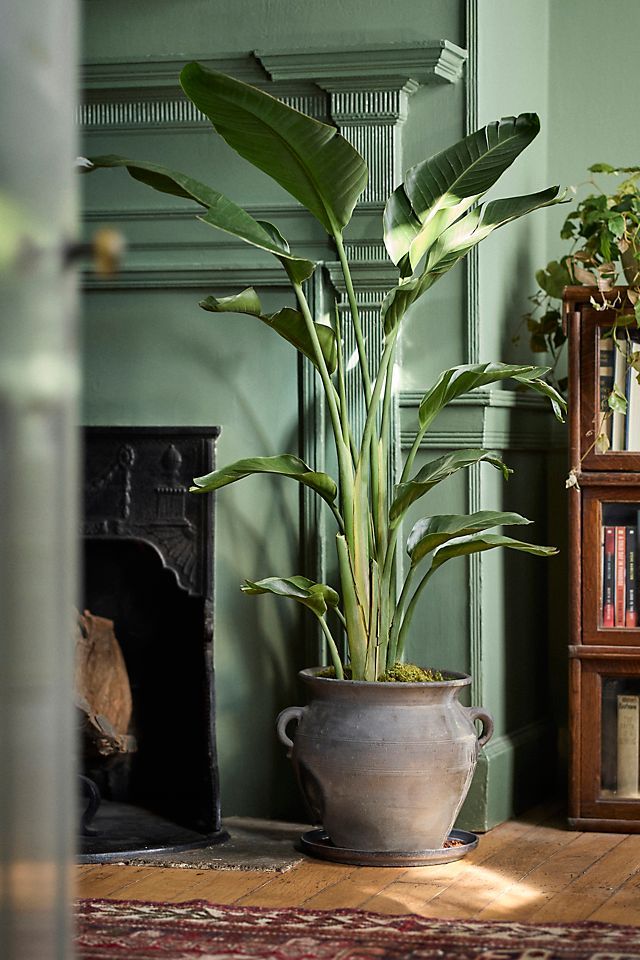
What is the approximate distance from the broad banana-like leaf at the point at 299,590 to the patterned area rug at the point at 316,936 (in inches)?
26.7

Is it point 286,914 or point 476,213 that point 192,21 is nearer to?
point 476,213

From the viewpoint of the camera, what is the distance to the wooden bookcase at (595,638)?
3.24 metres

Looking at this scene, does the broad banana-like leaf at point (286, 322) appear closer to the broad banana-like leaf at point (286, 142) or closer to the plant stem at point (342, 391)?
the plant stem at point (342, 391)

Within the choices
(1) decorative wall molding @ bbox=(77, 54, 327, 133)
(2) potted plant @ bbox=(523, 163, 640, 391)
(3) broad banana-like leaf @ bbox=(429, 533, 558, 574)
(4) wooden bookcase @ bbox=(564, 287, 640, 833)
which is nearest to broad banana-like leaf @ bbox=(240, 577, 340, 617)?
(3) broad banana-like leaf @ bbox=(429, 533, 558, 574)

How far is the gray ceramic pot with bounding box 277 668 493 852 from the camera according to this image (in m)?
2.86

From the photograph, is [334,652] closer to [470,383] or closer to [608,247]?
[470,383]

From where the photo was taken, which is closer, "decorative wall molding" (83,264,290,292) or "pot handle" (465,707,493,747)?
"pot handle" (465,707,493,747)

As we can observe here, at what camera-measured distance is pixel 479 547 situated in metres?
2.96

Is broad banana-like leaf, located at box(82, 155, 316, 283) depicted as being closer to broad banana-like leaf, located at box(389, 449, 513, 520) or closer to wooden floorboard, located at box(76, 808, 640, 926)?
broad banana-like leaf, located at box(389, 449, 513, 520)

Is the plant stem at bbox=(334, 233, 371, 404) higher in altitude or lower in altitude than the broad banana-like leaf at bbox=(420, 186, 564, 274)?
lower

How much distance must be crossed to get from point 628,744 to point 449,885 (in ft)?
2.38

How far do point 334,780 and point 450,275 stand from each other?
50.4 inches

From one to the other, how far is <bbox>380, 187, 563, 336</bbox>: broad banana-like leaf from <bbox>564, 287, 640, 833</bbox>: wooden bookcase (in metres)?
Result: 0.38

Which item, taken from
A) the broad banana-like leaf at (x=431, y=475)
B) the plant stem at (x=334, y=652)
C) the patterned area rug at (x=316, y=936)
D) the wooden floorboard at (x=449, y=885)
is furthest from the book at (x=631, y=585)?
the patterned area rug at (x=316, y=936)
